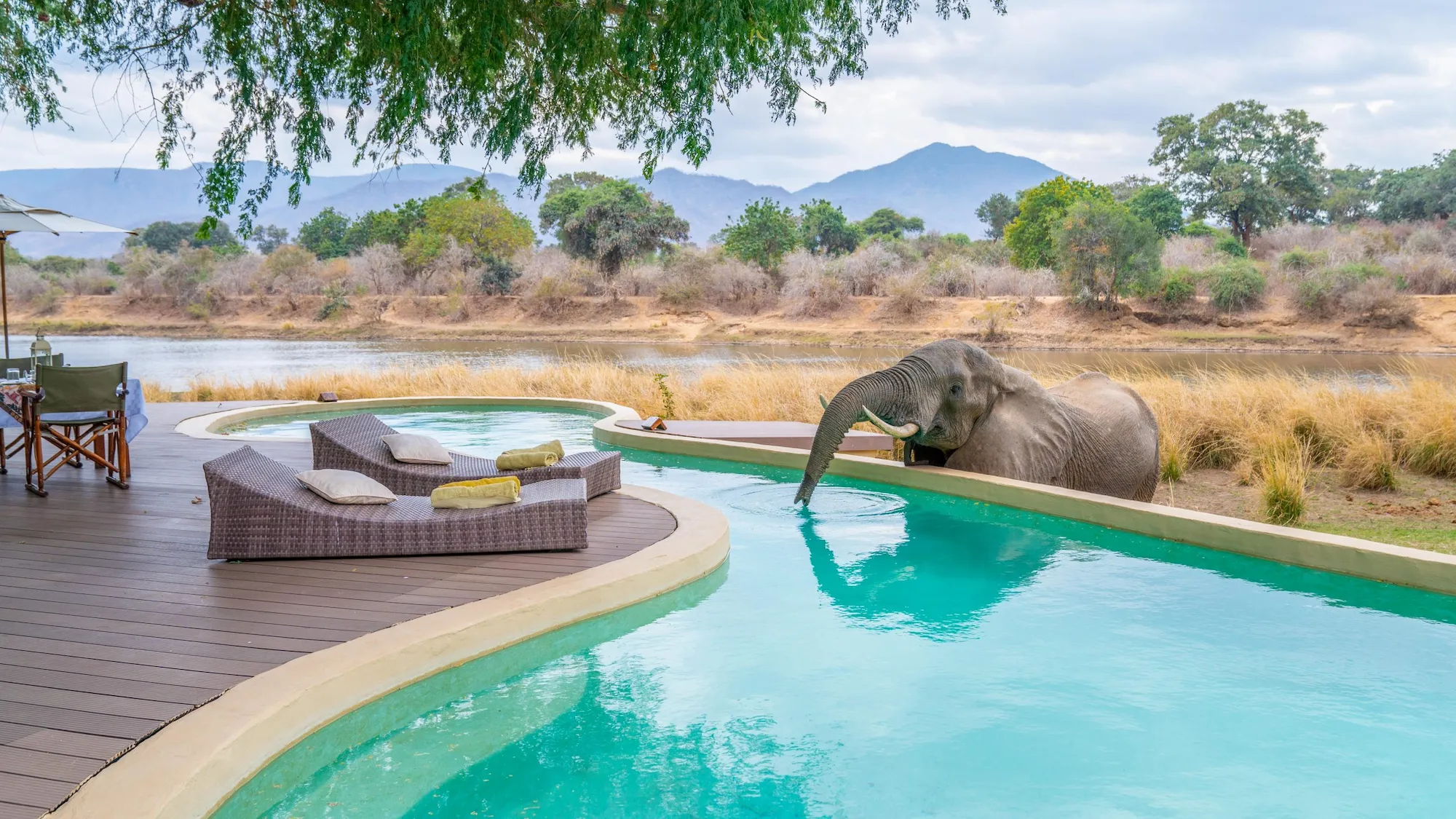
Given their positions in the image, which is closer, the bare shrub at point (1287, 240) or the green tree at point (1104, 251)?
the green tree at point (1104, 251)

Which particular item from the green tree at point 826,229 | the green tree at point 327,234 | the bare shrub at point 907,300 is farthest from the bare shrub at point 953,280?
the green tree at point 327,234

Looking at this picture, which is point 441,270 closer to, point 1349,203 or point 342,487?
point 342,487

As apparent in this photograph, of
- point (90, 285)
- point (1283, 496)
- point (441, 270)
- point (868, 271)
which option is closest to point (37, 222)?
point (1283, 496)

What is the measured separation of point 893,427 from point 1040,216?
39.1m

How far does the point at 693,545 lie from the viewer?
5281mm

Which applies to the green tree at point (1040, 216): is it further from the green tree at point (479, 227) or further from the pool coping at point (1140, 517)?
the pool coping at point (1140, 517)

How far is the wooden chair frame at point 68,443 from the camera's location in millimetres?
6340

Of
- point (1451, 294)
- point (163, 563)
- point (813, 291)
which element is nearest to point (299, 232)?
point (813, 291)

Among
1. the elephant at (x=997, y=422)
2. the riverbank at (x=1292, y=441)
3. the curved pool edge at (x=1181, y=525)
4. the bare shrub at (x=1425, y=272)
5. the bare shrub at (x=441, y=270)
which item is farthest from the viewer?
the bare shrub at (x=441, y=270)

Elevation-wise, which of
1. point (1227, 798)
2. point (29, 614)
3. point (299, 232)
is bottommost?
point (1227, 798)

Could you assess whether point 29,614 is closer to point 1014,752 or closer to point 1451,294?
point 1014,752

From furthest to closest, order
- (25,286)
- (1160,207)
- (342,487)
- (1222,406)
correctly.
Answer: (25,286) < (1160,207) < (1222,406) < (342,487)

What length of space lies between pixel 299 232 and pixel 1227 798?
226 ft

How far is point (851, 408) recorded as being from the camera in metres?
6.14
